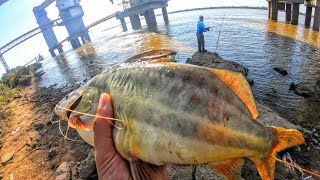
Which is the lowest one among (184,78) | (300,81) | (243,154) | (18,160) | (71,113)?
(300,81)

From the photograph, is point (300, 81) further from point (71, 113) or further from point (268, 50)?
point (71, 113)

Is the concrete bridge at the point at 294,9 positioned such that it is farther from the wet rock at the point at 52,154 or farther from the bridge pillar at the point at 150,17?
the wet rock at the point at 52,154

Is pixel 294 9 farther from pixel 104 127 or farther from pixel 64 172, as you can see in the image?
pixel 104 127

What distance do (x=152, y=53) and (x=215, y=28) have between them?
23.8 meters

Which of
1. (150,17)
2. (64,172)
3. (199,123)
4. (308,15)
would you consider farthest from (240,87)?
(150,17)

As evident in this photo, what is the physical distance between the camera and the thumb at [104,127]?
8.57ft

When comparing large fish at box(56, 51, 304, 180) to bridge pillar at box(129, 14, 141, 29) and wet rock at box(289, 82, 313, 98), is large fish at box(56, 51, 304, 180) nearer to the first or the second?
wet rock at box(289, 82, 313, 98)

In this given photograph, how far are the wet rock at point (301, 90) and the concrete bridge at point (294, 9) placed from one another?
10.3 meters

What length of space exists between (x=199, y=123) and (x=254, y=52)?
645 inches

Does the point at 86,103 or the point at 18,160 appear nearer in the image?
the point at 86,103

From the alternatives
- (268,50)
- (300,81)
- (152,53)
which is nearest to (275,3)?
(268,50)

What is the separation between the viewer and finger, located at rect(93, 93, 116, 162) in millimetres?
2613

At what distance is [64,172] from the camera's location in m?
7.61

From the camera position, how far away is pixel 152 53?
328 centimetres
